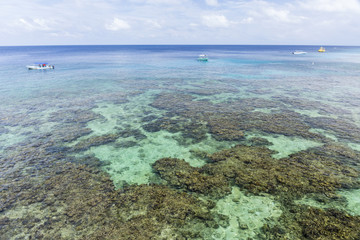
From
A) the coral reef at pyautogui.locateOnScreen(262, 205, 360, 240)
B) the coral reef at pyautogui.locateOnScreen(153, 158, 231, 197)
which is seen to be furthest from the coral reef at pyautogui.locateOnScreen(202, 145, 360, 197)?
the coral reef at pyautogui.locateOnScreen(262, 205, 360, 240)

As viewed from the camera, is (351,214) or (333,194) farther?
(333,194)

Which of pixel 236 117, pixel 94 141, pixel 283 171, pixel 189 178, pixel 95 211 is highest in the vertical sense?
pixel 236 117

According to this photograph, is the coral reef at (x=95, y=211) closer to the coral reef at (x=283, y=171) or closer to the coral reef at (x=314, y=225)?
the coral reef at (x=314, y=225)

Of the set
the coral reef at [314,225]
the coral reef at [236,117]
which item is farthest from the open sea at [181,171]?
the coral reef at [236,117]

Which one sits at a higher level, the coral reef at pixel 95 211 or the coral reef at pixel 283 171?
the coral reef at pixel 283 171

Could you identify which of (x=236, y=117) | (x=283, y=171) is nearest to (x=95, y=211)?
(x=283, y=171)

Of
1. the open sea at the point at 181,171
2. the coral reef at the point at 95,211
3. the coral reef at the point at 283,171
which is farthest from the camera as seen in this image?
the coral reef at the point at 283,171

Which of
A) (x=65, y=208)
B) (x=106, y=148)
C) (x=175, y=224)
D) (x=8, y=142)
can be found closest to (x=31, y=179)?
(x=65, y=208)

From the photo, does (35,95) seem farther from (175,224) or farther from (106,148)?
(175,224)

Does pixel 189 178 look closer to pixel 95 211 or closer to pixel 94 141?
pixel 95 211

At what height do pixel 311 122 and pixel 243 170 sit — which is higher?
pixel 311 122


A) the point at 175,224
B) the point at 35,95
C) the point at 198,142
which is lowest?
the point at 175,224
